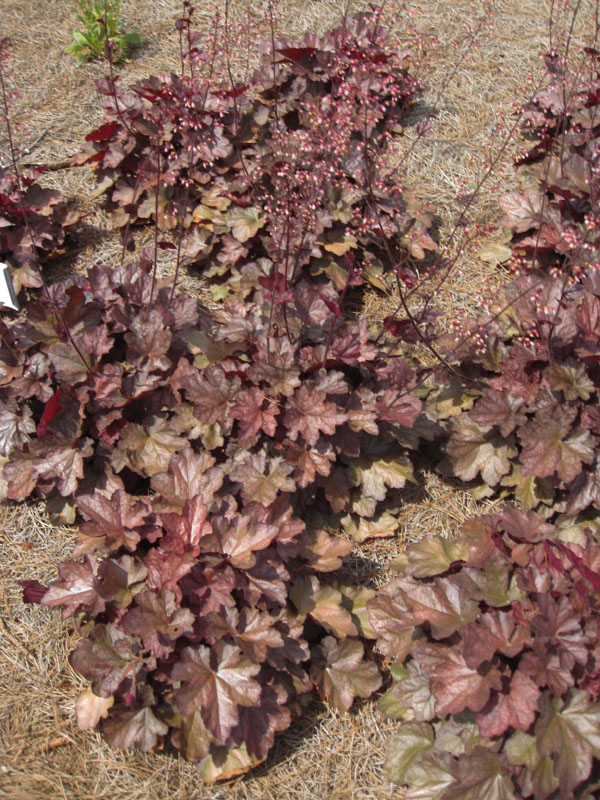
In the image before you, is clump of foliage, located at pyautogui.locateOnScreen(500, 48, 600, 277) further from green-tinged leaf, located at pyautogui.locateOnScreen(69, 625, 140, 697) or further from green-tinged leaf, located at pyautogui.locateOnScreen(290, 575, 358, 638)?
green-tinged leaf, located at pyautogui.locateOnScreen(69, 625, 140, 697)

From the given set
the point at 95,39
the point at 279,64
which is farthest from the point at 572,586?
the point at 95,39

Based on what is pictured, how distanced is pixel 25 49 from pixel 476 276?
10.6ft

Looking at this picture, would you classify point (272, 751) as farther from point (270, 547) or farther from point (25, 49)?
point (25, 49)

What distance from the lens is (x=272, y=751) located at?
253 cm

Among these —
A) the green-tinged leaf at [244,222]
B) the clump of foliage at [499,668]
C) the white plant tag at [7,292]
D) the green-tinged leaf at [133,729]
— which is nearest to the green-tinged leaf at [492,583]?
the clump of foliage at [499,668]

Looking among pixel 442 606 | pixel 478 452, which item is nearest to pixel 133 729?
pixel 442 606

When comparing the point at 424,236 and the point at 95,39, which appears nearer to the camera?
the point at 424,236

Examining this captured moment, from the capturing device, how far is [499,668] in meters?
2.37

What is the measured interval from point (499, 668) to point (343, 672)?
56cm

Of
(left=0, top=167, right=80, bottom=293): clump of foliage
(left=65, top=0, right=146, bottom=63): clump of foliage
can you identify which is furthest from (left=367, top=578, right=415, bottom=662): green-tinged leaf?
(left=65, top=0, right=146, bottom=63): clump of foliage

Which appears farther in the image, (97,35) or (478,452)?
(97,35)

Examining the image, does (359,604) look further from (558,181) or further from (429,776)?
(558,181)

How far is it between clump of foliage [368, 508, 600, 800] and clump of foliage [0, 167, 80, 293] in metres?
2.22

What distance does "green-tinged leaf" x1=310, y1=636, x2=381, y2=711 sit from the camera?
259 centimetres
